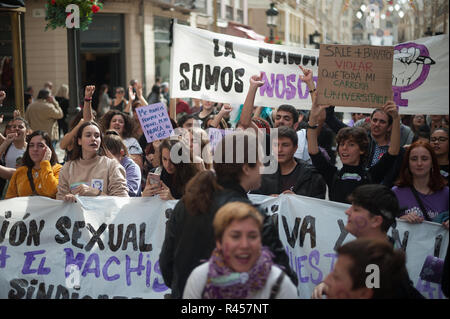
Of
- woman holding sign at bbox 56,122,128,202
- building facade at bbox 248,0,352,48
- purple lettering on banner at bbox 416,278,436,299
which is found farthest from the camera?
building facade at bbox 248,0,352,48

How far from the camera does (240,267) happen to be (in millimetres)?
3088

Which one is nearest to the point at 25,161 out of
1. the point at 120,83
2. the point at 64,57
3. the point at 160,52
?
the point at 64,57

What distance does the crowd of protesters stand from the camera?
3078mm

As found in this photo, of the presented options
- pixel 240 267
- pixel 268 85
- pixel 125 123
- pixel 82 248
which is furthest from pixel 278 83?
pixel 240 267

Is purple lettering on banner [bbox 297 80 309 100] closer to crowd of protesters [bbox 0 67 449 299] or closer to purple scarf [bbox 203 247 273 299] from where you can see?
crowd of protesters [bbox 0 67 449 299]

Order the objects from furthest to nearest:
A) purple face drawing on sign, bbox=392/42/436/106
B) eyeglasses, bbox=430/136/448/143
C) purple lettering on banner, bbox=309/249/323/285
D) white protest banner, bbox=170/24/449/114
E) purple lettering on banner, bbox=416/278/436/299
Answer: white protest banner, bbox=170/24/449/114 → purple face drawing on sign, bbox=392/42/436/106 → eyeglasses, bbox=430/136/448/143 → purple lettering on banner, bbox=309/249/323/285 → purple lettering on banner, bbox=416/278/436/299

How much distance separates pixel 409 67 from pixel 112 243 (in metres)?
3.47

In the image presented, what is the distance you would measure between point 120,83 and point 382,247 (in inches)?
864

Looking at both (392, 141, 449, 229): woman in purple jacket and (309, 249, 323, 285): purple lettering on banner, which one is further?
(309, 249, 323, 285): purple lettering on banner

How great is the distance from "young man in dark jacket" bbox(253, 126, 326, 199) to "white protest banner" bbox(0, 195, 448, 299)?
6.2 inches

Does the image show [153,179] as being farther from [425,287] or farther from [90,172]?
[425,287]

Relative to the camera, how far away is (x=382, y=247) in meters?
3.00

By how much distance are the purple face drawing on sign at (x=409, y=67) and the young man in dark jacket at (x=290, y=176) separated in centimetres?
187

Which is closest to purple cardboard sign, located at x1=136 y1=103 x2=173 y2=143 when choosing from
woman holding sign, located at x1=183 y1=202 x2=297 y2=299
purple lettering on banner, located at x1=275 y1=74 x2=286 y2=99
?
purple lettering on banner, located at x1=275 y1=74 x2=286 y2=99
